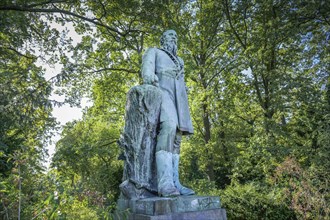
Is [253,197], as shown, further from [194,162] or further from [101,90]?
[194,162]

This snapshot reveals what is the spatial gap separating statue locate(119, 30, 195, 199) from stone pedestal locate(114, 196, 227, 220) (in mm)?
257

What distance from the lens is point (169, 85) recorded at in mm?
4152

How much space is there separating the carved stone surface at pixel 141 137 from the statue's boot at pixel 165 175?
0.18 meters

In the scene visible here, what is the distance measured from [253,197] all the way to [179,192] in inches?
294

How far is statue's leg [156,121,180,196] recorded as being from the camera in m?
3.40

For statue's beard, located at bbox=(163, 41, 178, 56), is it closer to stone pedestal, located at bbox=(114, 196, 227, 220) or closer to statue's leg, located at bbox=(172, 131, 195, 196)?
statue's leg, located at bbox=(172, 131, 195, 196)

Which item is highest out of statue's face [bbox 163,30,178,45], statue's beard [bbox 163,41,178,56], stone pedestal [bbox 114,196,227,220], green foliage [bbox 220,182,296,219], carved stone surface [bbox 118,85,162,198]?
statue's face [bbox 163,30,178,45]

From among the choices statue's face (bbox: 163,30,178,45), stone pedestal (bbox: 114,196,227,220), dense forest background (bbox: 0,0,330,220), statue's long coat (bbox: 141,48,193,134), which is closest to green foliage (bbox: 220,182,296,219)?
dense forest background (bbox: 0,0,330,220)

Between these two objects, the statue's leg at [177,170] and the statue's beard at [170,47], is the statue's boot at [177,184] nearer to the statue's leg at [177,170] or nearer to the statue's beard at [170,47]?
the statue's leg at [177,170]

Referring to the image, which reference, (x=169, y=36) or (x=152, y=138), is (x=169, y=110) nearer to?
(x=152, y=138)

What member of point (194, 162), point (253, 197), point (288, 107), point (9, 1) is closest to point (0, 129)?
point (9, 1)

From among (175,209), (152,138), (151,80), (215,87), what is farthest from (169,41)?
(215,87)

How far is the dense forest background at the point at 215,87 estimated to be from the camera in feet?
27.6

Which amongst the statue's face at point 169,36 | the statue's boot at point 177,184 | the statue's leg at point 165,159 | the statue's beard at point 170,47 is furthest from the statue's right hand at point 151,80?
the statue's boot at point 177,184
